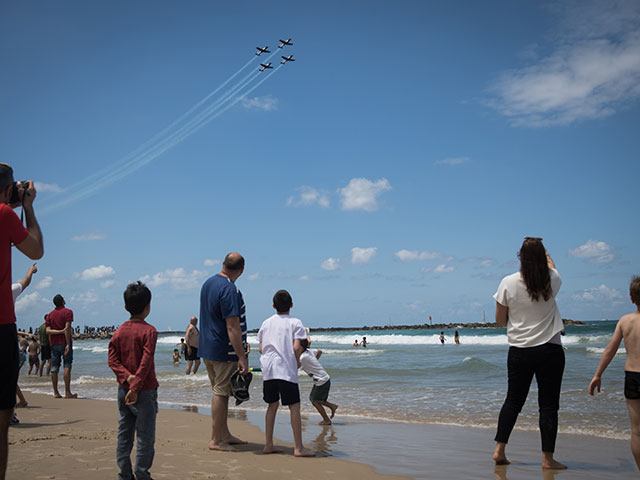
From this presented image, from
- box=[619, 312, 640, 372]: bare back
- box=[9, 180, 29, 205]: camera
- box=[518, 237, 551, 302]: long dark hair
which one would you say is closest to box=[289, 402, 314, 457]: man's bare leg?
box=[518, 237, 551, 302]: long dark hair

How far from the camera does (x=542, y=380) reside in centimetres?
460

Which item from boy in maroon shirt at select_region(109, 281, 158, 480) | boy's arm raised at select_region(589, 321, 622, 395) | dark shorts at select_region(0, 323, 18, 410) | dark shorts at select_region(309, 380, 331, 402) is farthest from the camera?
dark shorts at select_region(309, 380, 331, 402)

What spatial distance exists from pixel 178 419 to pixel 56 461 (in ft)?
10.9

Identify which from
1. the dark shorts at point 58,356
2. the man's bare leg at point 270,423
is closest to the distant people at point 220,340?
the man's bare leg at point 270,423

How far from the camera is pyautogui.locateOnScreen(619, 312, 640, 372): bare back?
13.2 ft

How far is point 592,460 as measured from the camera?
17.8 ft

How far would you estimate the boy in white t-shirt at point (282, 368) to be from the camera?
5238mm

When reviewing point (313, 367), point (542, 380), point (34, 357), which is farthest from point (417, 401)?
point (34, 357)

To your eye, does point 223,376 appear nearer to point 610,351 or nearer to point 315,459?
point 315,459

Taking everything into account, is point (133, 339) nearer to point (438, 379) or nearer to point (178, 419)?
point (178, 419)

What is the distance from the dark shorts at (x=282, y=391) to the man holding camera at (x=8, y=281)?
2.51 m

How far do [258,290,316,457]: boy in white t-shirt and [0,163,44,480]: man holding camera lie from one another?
2.46 meters

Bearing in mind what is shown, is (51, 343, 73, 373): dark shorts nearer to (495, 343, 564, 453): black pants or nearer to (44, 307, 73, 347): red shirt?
(44, 307, 73, 347): red shirt

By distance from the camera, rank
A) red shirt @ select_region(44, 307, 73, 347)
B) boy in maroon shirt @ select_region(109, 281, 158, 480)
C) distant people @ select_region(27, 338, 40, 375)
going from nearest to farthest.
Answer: boy in maroon shirt @ select_region(109, 281, 158, 480) < red shirt @ select_region(44, 307, 73, 347) < distant people @ select_region(27, 338, 40, 375)
